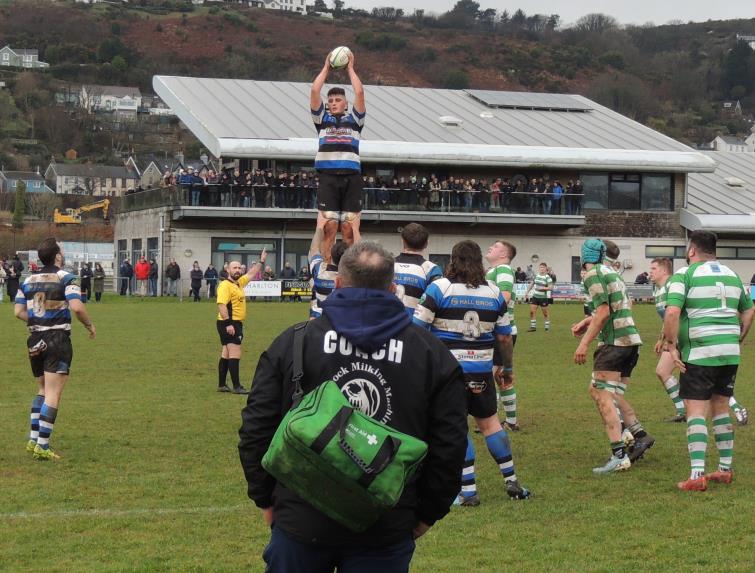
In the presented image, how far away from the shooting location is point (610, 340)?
11312 mm

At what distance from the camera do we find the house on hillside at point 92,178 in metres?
150

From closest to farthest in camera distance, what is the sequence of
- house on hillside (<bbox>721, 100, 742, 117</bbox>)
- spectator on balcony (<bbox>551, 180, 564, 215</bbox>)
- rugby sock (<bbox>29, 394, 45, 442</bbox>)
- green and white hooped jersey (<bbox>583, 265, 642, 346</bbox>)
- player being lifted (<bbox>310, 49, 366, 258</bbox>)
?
green and white hooped jersey (<bbox>583, 265, 642, 346</bbox>), rugby sock (<bbox>29, 394, 45, 442</bbox>), player being lifted (<bbox>310, 49, 366, 258</bbox>), spectator on balcony (<bbox>551, 180, 564, 215</bbox>), house on hillside (<bbox>721, 100, 742, 117</bbox>)

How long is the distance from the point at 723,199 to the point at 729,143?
116 m

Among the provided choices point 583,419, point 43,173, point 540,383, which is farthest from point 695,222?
point 43,173

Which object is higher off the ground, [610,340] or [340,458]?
[340,458]

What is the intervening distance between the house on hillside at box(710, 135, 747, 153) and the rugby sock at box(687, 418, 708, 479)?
6452 inches

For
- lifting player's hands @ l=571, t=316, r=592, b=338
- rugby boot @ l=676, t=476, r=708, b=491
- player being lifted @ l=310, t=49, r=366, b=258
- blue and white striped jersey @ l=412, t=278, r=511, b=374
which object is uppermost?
player being lifted @ l=310, t=49, r=366, b=258

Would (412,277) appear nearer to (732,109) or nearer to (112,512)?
(112,512)

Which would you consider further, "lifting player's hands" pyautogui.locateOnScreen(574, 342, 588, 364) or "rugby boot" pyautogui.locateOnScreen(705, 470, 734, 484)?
"lifting player's hands" pyautogui.locateOnScreen(574, 342, 588, 364)

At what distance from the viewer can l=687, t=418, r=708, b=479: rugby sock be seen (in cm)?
1031

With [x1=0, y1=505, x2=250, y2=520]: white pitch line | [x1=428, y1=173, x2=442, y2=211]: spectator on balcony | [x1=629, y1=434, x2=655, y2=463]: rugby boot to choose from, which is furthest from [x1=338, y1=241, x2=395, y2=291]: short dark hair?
[x1=428, y1=173, x2=442, y2=211]: spectator on balcony

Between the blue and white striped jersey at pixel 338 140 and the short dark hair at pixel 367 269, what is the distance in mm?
8445

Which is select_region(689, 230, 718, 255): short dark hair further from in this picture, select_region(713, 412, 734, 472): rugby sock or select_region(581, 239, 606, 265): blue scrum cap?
select_region(713, 412, 734, 472): rugby sock

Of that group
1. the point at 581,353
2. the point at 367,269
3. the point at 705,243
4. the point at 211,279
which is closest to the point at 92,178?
the point at 211,279
